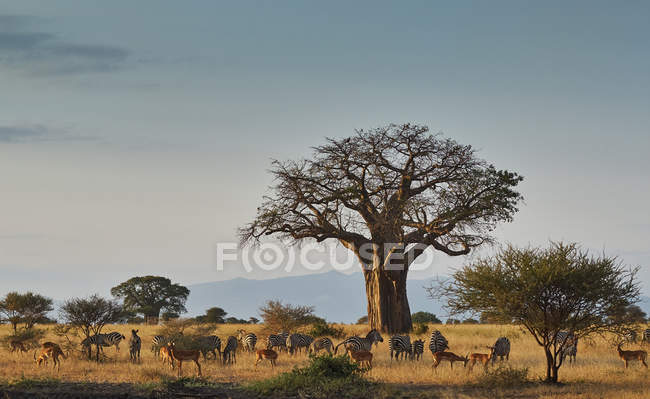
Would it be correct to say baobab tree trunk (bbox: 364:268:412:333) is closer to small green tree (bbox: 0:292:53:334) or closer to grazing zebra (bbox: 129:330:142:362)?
grazing zebra (bbox: 129:330:142:362)

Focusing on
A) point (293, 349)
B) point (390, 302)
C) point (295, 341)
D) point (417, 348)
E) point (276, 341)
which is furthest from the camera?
point (390, 302)

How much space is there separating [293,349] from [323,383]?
11247 millimetres

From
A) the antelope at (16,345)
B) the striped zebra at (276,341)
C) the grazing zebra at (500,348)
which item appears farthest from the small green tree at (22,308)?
the grazing zebra at (500,348)

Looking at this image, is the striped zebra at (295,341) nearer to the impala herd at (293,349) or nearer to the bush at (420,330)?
the impala herd at (293,349)

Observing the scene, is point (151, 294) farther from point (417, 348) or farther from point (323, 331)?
point (417, 348)

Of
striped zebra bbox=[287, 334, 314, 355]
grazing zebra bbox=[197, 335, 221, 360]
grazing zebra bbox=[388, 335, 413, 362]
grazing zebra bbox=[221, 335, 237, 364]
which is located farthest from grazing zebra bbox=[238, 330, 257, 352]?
grazing zebra bbox=[388, 335, 413, 362]

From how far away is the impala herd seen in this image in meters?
20.4

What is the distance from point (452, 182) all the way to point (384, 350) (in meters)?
11.1

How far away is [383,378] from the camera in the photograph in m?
19.4

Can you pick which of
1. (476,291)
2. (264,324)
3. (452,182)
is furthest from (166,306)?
(476,291)

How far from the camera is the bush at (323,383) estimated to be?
52.9ft

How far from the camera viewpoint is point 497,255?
18984 mm

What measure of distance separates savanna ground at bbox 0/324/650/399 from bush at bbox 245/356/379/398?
367 millimetres

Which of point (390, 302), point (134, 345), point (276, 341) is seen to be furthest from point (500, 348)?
point (390, 302)
